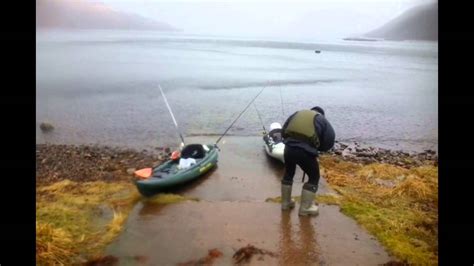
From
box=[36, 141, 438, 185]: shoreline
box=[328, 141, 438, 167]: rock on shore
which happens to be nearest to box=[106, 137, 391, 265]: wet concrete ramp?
box=[36, 141, 438, 185]: shoreline

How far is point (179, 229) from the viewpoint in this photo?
19.9ft

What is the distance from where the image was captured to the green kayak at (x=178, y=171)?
727cm

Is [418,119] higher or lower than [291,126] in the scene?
lower

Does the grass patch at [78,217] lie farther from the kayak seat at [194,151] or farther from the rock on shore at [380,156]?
the rock on shore at [380,156]

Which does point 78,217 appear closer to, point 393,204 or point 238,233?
point 238,233

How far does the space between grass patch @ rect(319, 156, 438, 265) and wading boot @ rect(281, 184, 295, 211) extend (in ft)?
2.49

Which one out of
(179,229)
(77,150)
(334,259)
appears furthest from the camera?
(77,150)

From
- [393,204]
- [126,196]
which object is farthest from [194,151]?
[393,204]

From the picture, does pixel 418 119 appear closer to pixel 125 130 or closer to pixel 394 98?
pixel 394 98

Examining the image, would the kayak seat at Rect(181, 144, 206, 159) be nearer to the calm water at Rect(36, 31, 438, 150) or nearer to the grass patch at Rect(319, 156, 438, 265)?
the grass patch at Rect(319, 156, 438, 265)

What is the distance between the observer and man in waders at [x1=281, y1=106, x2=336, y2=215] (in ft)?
20.6
